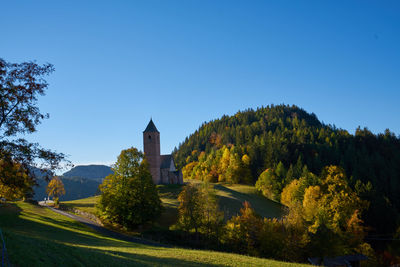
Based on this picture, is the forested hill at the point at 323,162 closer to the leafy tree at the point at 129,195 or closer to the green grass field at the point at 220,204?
the green grass field at the point at 220,204

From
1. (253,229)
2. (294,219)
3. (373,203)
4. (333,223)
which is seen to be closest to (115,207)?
(253,229)

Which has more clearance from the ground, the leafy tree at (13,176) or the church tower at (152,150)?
the church tower at (152,150)

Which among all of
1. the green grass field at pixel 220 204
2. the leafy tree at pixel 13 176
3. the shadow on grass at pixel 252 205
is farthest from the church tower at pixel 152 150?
the leafy tree at pixel 13 176

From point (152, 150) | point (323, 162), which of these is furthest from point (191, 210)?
point (323, 162)

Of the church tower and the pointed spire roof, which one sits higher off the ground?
the pointed spire roof

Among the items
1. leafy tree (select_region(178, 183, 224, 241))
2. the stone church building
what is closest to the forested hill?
the stone church building

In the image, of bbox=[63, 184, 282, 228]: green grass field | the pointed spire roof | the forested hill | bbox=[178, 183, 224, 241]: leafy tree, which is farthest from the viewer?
the forested hill

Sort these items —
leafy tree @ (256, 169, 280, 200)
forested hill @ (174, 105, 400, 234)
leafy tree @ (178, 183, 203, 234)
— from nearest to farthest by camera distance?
leafy tree @ (178, 183, 203, 234) → leafy tree @ (256, 169, 280, 200) → forested hill @ (174, 105, 400, 234)

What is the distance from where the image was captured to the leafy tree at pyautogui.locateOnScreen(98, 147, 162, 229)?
45.1 metres

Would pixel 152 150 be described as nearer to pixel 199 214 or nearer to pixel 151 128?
pixel 151 128

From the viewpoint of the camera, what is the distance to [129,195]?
4641 centimetres

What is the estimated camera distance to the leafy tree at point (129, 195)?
45062 millimetres

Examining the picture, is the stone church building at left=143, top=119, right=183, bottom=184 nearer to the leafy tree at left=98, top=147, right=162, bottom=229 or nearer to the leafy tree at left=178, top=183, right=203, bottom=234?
the leafy tree at left=98, top=147, right=162, bottom=229

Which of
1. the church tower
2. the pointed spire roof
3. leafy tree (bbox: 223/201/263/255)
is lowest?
leafy tree (bbox: 223/201/263/255)
